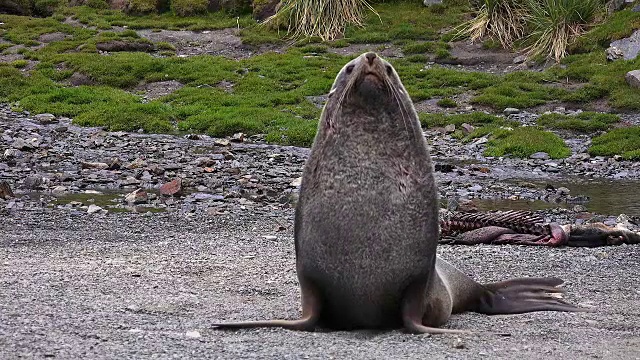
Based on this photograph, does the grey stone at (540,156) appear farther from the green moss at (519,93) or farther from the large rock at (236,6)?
the large rock at (236,6)

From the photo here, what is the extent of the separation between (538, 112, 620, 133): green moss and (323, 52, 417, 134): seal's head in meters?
14.4

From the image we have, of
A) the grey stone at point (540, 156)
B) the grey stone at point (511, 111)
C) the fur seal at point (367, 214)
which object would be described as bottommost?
the grey stone at point (540, 156)

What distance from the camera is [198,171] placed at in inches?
606

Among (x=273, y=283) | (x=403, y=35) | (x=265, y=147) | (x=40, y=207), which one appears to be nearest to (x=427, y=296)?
(x=273, y=283)

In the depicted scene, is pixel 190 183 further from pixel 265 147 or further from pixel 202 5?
pixel 202 5

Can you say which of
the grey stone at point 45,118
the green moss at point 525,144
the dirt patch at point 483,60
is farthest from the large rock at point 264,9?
the green moss at point 525,144

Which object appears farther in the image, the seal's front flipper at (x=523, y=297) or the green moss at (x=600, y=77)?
the green moss at (x=600, y=77)

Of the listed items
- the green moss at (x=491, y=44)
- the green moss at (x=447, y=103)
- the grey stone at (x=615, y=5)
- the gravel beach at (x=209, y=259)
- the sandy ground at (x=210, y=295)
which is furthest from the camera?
the green moss at (x=491, y=44)

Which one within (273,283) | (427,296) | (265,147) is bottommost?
(265,147)

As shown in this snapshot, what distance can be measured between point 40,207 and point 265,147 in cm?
722

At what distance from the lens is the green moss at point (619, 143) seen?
17.2m

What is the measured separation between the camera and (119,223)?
10930 millimetres

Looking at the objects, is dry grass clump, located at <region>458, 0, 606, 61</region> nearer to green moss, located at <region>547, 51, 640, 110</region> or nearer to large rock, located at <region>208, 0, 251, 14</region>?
green moss, located at <region>547, 51, 640, 110</region>

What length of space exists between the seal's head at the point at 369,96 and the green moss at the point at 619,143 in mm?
12261
